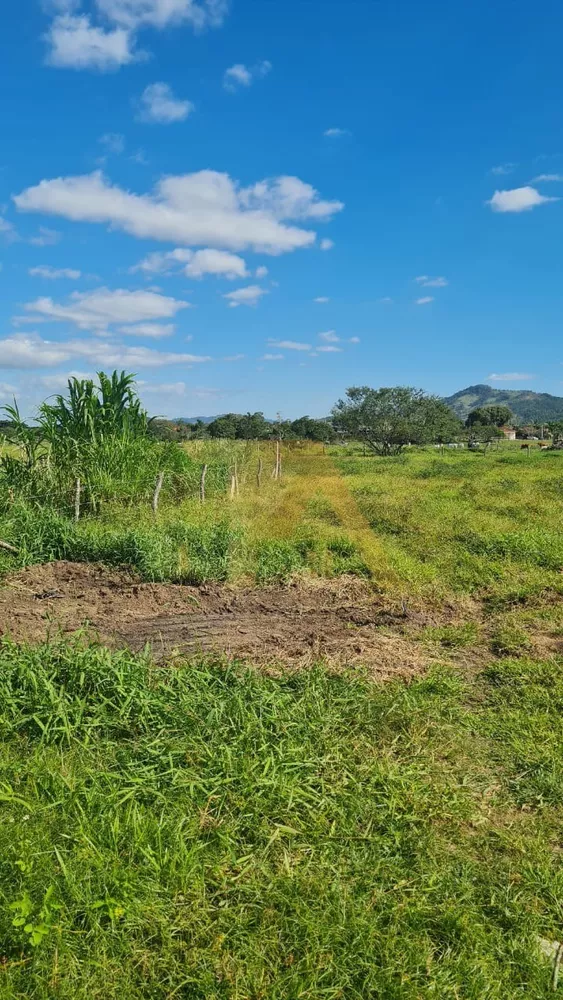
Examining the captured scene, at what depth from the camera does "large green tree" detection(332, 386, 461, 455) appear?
150 feet

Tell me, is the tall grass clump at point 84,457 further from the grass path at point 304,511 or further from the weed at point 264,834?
the weed at point 264,834

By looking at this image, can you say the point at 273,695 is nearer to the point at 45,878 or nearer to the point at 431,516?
the point at 45,878

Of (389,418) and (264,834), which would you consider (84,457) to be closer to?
(264,834)

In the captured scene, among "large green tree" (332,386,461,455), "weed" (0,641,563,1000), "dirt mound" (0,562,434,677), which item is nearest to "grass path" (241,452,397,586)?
"dirt mound" (0,562,434,677)

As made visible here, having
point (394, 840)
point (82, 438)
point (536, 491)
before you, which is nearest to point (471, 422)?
point (536, 491)

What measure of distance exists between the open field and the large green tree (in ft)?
130

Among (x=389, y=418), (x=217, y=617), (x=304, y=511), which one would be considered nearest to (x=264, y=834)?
(x=217, y=617)

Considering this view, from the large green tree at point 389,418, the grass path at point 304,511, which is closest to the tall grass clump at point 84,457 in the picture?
the grass path at point 304,511

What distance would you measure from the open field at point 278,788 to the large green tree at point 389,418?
39.7 metres

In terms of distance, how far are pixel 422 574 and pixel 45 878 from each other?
5610mm

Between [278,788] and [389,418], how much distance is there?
4430cm

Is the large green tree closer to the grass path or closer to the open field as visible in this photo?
the grass path

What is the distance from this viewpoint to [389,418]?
45.9 meters

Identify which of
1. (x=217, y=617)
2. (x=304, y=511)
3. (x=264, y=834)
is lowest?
(x=264, y=834)
